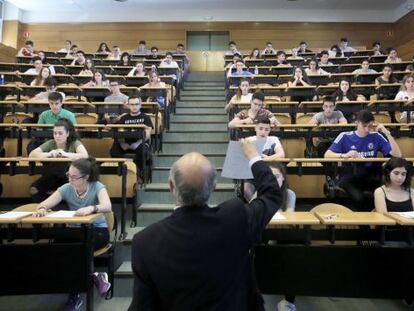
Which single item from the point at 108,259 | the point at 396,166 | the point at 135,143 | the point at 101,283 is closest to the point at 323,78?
the point at 135,143

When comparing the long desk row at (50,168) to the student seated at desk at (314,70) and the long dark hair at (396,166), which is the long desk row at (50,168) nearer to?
the long dark hair at (396,166)

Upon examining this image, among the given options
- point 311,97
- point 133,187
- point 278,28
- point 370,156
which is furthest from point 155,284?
point 278,28

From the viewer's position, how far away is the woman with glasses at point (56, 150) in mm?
3295

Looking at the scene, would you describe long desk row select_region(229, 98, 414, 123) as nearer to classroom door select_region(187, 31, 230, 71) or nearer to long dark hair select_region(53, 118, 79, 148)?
long dark hair select_region(53, 118, 79, 148)

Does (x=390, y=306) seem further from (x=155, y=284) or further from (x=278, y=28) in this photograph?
(x=278, y=28)

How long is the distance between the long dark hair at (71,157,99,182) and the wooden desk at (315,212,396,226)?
1576 mm

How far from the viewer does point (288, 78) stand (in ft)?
21.5

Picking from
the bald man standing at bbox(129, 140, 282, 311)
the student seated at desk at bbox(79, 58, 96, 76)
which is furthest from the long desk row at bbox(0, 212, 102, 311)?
the student seated at desk at bbox(79, 58, 96, 76)

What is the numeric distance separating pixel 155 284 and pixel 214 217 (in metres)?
0.27

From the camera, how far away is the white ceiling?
37.0 ft

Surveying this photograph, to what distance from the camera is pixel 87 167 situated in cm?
268

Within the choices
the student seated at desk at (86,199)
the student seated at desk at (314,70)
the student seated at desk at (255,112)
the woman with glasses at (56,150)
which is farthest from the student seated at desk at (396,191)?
the student seated at desk at (314,70)

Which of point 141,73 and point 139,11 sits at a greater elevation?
point 139,11

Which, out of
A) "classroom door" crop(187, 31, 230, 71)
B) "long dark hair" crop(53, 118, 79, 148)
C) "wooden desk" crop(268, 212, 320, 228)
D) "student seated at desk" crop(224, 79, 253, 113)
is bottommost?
"wooden desk" crop(268, 212, 320, 228)
